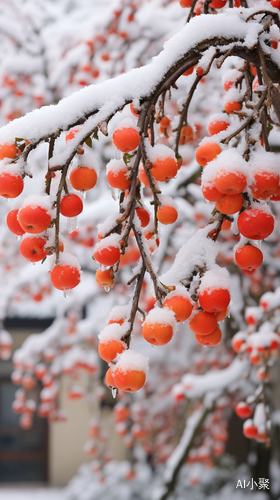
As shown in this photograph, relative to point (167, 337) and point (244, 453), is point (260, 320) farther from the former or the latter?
point (244, 453)

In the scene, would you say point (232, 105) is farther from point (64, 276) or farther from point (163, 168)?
point (64, 276)

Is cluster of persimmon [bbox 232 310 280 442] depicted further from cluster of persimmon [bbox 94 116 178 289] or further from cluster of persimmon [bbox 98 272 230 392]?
cluster of persimmon [bbox 94 116 178 289]

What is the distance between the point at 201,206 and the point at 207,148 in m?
2.49

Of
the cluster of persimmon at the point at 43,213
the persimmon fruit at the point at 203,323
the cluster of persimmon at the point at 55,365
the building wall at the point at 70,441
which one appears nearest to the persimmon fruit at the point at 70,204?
the cluster of persimmon at the point at 43,213

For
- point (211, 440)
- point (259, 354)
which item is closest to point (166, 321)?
point (259, 354)

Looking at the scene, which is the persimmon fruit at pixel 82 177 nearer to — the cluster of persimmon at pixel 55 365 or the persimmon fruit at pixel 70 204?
the persimmon fruit at pixel 70 204

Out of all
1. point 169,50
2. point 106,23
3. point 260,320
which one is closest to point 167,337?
point 169,50

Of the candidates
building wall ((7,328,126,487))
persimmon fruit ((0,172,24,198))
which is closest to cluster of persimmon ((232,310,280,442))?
persimmon fruit ((0,172,24,198))

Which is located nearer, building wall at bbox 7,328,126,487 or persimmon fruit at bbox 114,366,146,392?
persimmon fruit at bbox 114,366,146,392

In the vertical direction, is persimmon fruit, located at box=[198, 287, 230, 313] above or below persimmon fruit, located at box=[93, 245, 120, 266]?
below

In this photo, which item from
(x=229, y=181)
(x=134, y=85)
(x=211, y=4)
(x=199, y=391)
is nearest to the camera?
(x=229, y=181)

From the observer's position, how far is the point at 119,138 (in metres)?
0.89

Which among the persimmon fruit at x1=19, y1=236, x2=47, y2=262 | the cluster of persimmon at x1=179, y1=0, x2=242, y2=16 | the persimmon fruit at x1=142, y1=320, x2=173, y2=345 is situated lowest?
the persimmon fruit at x1=142, y1=320, x2=173, y2=345

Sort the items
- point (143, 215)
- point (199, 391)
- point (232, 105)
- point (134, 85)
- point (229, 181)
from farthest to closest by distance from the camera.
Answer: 1. point (199, 391)
2. point (232, 105)
3. point (143, 215)
4. point (134, 85)
5. point (229, 181)
